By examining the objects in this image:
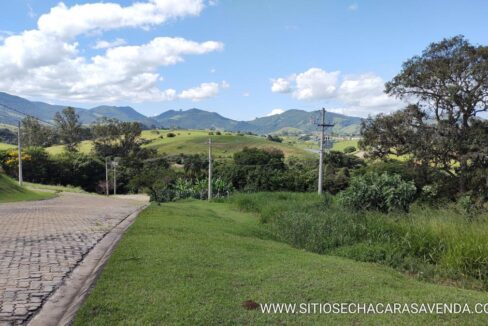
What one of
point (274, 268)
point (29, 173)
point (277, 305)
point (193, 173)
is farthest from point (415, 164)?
point (29, 173)

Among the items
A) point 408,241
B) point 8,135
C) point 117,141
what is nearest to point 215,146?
point 117,141

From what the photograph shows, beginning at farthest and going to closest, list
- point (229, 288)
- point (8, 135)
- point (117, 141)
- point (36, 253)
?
point (8, 135) → point (117, 141) → point (36, 253) → point (229, 288)

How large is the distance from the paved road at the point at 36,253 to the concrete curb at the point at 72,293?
4.4 inches

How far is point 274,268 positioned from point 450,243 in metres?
3.48

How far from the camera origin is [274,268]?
6.36m

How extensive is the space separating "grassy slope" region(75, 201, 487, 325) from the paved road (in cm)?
73

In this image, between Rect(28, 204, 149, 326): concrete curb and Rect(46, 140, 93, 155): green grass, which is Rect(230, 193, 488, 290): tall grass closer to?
Rect(28, 204, 149, 326): concrete curb

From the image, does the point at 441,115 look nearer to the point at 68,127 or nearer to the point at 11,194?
the point at 11,194

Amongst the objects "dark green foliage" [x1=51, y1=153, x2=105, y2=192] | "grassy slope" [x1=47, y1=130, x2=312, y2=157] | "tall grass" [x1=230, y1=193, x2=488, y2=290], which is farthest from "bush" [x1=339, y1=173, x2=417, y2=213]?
"grassy slope" [x1=47, y1=130, x2=312, y2=157]

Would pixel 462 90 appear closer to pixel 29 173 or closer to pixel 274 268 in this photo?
pixel 274 268

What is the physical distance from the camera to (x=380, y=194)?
13078 mm

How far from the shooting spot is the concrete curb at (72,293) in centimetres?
444

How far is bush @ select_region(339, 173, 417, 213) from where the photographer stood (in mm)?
12891

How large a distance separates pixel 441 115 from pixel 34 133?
82196mm
